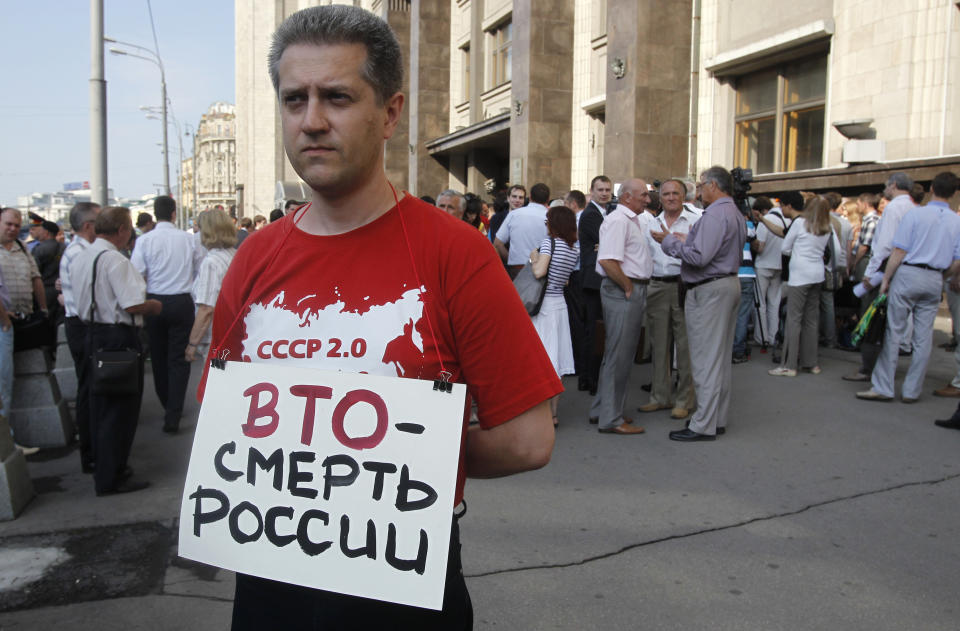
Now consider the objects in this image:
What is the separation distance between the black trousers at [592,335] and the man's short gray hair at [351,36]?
707 cm

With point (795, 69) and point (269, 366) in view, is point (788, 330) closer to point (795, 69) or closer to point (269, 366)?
point (795, 69)

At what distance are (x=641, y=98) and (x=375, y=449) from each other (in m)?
14.0

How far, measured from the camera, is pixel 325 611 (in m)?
1.78

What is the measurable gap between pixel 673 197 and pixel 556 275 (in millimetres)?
1426

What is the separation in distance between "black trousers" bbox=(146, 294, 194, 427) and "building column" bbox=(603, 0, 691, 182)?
911cm

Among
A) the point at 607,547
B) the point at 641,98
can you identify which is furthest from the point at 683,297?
the point at 641,98

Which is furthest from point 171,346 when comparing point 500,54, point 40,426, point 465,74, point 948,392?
point 465,74

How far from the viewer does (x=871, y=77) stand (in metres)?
11.9

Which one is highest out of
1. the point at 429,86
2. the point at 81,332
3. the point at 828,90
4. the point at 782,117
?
the point at 429,86

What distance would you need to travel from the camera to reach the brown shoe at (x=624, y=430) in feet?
23.1

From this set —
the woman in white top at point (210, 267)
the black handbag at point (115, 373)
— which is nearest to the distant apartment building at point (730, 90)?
the woman in white top at point (210, 267)

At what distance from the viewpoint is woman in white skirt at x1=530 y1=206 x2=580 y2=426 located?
7113mm

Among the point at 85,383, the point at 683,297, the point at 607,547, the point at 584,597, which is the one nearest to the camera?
the point at 584,597

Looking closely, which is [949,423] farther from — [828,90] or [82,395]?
[828,90]
